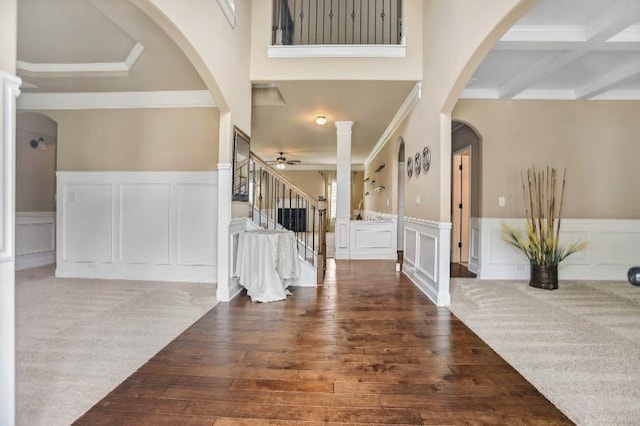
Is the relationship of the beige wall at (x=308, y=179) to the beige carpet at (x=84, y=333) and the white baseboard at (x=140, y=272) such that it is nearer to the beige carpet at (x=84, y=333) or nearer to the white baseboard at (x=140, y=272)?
the white baseboard at (x=140, y=272)

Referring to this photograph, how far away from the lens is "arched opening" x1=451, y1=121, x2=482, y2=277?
18.3 ft

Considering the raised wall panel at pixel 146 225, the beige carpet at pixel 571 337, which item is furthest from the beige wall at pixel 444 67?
the raised wall panel at pixel 146 225

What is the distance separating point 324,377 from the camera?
78.2 inches

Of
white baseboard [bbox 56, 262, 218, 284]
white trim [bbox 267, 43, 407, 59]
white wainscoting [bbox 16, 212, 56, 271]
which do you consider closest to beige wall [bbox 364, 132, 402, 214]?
white trim [bbox 267, 43, 407, 59]

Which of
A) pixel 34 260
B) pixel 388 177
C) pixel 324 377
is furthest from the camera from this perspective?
pixel 388 177

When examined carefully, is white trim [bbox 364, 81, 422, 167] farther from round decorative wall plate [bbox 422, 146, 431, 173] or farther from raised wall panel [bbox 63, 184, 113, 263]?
raised wall panel [bbox 63, 184, 113, 263]

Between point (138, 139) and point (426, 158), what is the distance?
13.1 feet

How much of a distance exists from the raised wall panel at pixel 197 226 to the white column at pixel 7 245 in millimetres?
3251

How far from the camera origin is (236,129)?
12.4ft

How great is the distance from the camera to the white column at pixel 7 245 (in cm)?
111

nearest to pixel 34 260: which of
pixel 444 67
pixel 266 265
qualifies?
pixel 266 265

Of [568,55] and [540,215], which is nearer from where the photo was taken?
[568,55]

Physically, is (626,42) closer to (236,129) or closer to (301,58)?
(301,58)

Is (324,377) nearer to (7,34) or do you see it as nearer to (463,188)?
(7,34)
